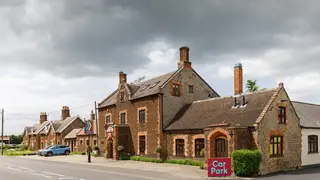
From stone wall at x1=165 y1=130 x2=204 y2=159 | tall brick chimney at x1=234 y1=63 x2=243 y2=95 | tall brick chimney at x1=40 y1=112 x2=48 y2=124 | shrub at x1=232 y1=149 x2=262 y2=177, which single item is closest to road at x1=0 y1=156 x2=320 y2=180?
shrub at x1=232 y1=149 x2=262 y2=177

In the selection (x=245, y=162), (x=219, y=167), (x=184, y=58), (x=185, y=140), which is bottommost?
(x=219, y=167)

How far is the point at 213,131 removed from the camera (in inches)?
981

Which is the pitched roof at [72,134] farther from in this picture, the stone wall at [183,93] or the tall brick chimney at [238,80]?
the tall brick chimney at [238,80]

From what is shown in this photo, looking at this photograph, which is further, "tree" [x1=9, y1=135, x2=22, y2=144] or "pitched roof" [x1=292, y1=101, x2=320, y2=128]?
"tree" [x1=9, y1=135, x2=22, y2=144]

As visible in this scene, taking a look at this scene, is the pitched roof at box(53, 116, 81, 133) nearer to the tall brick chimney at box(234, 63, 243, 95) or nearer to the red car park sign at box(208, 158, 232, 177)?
the tall brick chimney at box(234, 63, 243, 95)

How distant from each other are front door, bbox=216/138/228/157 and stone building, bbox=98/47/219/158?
934 cm

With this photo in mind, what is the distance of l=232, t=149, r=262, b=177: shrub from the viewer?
71.7ft

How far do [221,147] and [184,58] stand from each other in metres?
14.5

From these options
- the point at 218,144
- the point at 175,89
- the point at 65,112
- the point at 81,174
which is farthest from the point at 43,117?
the point at 218,144

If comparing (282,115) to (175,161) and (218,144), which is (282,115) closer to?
(218,144)

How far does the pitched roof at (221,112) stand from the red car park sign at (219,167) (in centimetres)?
344

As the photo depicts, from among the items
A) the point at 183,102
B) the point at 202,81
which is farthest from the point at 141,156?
the point at 202,81

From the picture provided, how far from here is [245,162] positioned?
21859 mm

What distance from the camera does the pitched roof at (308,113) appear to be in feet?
95.1
